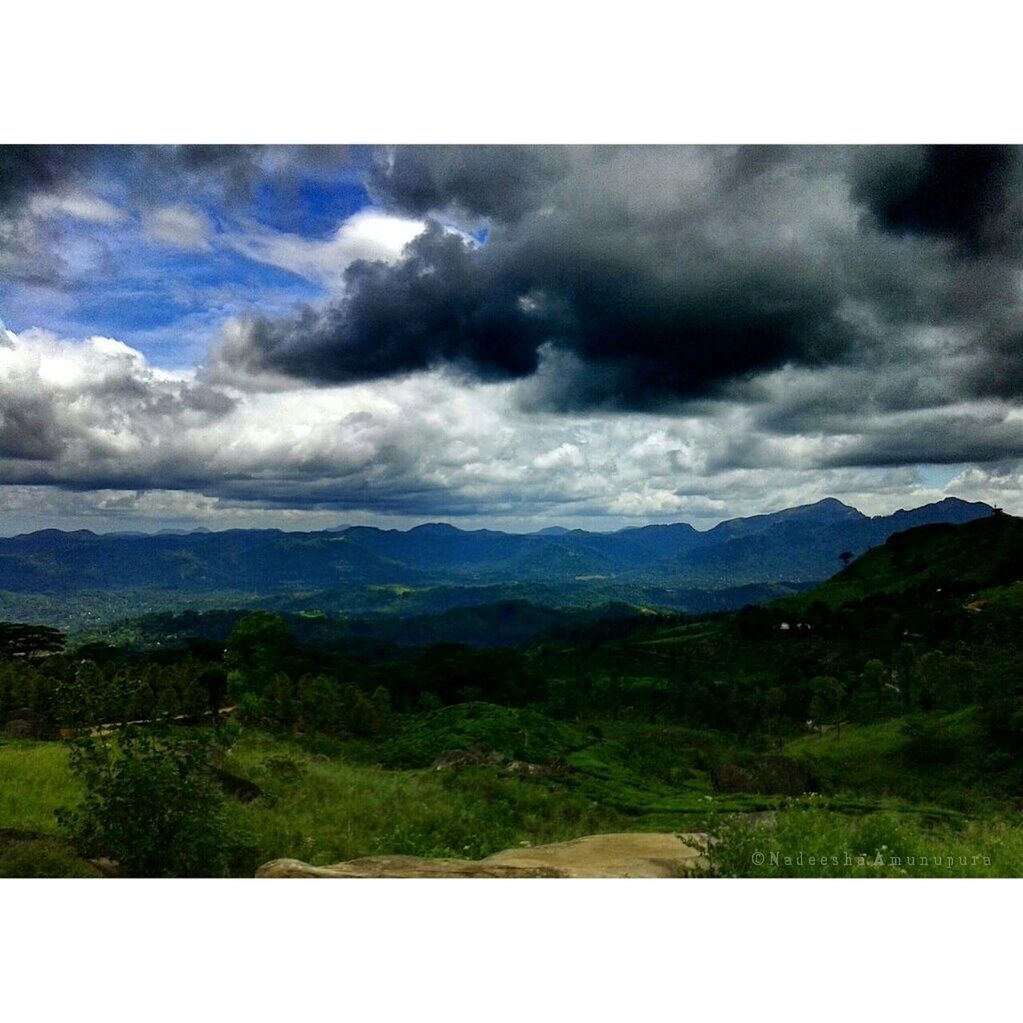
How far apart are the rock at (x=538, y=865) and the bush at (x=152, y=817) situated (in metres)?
0.68

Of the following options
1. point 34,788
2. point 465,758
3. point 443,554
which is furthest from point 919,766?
point 34,788

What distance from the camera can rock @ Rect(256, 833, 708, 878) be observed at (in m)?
7.50

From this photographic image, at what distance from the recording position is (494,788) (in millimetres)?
9375

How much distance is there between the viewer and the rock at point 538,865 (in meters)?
7.50

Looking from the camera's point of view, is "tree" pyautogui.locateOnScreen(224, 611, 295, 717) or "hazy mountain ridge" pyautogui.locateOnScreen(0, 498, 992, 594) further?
"tree" pyautogui.locateOnScreen(224, 611, 295, 717)

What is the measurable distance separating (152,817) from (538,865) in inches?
158

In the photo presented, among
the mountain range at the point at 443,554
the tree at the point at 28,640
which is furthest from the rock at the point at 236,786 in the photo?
the tree at the point at 28,640

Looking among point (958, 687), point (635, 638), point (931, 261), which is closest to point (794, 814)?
point (931, 261)

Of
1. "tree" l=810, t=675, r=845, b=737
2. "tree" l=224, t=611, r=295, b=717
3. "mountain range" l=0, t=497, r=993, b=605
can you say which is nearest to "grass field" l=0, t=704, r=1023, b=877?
"tree" l=224, t=611, r=295, b=717

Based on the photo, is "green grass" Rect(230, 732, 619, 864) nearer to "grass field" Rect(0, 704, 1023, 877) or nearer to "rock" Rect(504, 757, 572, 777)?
"grass field" Rect(0, 704, 1023, 877)

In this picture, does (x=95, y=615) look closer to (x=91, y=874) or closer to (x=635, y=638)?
(x=91, y=874)

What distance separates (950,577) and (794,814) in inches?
749

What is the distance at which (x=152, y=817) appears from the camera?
291 inches

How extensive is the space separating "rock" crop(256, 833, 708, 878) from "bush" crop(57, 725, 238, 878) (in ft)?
2.22
